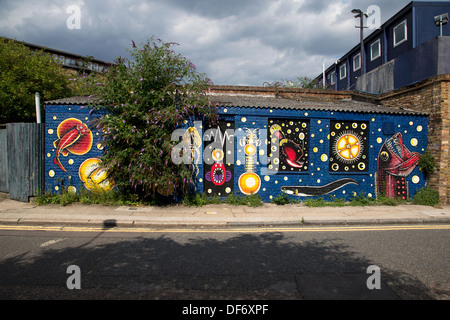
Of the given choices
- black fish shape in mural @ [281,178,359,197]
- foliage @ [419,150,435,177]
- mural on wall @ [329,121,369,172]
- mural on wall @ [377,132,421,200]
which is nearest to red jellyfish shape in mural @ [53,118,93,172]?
black fish shape in mural @ [281,178,359,197]

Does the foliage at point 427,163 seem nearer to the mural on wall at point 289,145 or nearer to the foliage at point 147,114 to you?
the mural on wall at point 289,145

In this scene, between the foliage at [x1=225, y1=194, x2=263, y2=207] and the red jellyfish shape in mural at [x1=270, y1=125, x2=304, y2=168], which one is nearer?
the foliage at [x1=225, y1=194, x2=263, y2=207]

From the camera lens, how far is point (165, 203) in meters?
8.75

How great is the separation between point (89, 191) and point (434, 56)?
13.6 metres

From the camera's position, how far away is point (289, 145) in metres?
9.48

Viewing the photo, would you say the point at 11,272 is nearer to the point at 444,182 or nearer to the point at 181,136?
the point at 181,136

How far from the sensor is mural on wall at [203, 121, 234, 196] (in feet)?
30.0

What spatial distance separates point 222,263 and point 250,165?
531 cm

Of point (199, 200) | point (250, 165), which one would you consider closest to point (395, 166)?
point (250, 165)

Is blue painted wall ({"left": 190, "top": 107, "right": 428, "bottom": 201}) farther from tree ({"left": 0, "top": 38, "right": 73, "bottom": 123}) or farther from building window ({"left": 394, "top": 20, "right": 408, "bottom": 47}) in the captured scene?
building window ({"left": 394, "top": 20, "right": 408, "bottom": 47})

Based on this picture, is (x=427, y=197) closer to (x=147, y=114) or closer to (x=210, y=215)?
(x=210, y=215)

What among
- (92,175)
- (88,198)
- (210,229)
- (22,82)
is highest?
(22,82)

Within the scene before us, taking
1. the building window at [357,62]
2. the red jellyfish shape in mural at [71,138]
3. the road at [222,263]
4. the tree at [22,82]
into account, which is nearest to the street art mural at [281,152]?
the red jellyfish shape in mural at [71,138]

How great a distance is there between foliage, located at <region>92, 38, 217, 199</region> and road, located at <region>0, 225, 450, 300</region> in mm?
2216
